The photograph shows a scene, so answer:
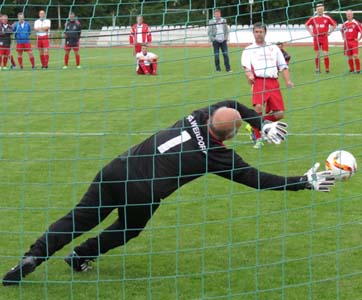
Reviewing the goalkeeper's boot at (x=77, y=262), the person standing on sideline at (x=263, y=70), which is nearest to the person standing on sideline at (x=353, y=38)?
the person standing on sideline at (x=263, y=70)

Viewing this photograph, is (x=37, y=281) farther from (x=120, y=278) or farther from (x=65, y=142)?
(x=65, y=142)

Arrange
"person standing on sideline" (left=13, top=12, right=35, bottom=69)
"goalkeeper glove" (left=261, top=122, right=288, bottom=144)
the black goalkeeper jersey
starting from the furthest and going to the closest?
"person standing on sideline" (left=13, top=12, right=35, bottom=69) → "goalkeeper glove" (left=261, top=122, right=288, bottom=144) → the black goalkeeper jersey

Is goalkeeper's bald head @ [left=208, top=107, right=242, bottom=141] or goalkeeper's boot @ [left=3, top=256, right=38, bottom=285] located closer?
goalkeeper's bald head @ [left=208, top=107, right=242, bottom=141]

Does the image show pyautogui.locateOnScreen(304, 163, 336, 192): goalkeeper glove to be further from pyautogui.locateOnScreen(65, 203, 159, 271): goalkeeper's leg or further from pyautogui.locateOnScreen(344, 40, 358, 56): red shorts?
pyautogui.locateOnScreen(344, 40, 358, 56): red shorts

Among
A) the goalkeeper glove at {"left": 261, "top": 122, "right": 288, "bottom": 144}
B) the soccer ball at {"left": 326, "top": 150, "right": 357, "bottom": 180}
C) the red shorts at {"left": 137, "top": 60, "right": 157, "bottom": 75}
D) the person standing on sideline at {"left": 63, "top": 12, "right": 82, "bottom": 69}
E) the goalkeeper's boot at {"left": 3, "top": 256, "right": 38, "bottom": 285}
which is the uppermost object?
the red shorts at {"left": 137, "top": 60, "right": 157, "bottom": 75}

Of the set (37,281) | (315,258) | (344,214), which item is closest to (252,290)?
(315,258)

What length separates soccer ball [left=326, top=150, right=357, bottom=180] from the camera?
5461mm

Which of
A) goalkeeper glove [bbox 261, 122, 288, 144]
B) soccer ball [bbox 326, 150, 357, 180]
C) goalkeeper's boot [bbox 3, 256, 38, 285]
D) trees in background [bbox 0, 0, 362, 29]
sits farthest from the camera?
trees in background [bbox 0, 0, 362, 29]

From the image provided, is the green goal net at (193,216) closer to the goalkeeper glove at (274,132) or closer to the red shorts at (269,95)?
the goalkeeper glove at (274,132)

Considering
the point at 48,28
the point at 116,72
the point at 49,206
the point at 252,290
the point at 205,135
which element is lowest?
the point at 252,290

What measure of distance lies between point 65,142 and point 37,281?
18.8 ft

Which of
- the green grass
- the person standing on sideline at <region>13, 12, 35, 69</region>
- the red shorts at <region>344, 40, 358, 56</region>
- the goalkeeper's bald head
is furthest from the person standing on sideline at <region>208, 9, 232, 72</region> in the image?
the person standing on sideline at <region>13, 12, 35, 69</region>

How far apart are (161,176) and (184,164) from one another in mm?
184

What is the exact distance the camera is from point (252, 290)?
5.42 meters
